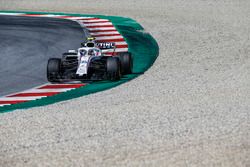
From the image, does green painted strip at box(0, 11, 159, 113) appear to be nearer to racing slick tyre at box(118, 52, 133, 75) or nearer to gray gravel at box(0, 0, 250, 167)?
racing slick tyre at box(118, 52, 133, 75)

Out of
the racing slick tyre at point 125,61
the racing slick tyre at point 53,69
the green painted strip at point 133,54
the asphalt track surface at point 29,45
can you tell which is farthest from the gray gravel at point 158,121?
the asphalt track surface at point 29,45

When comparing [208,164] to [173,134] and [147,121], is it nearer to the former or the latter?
[173,134]

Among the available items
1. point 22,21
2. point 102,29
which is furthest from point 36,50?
point 22,21

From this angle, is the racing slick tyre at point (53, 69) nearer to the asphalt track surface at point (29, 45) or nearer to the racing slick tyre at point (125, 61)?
the asphalt track surface at point (29, 45)

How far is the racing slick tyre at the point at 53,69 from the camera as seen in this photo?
64.4 feet

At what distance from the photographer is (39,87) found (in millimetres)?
19609

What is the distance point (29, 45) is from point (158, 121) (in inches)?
523

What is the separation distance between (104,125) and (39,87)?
19.8 ft

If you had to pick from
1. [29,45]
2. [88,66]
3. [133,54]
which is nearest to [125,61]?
[88,66]

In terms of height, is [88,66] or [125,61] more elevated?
[125,61]

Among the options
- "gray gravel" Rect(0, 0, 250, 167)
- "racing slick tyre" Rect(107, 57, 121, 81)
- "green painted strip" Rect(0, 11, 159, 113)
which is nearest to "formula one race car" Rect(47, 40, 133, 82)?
"racing slick tyre" Rect(107, 57, 121, 81)

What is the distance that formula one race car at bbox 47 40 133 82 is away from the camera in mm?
Result: 19391

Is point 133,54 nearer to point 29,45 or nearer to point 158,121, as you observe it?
point 29,45

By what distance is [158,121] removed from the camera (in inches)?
558
